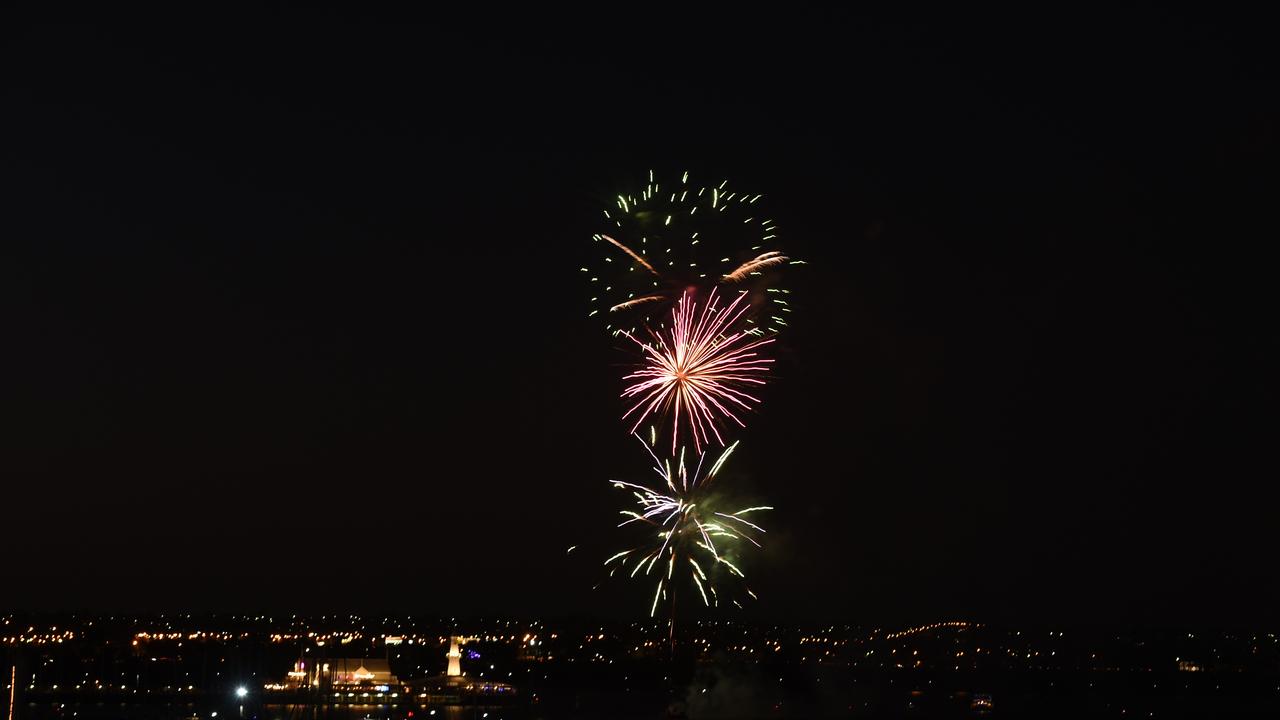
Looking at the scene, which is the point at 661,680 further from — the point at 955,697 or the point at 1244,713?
the point at 1244,713

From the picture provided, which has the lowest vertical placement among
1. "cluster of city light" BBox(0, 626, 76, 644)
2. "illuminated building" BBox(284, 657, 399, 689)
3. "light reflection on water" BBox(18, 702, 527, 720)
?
"light reflection on water" BBox(18, 702, 527, 720)

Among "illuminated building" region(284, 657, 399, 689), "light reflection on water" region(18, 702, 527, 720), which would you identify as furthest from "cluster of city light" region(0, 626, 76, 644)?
"light reflection on water" region(18, 702, 527, 720)

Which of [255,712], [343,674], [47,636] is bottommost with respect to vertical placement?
[255,712]

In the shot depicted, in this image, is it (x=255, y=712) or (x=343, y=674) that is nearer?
(x=255, y=712)

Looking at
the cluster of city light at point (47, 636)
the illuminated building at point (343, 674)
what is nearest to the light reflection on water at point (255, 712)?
the illuminated building at point (343, 674)

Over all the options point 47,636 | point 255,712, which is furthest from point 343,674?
point 47,636

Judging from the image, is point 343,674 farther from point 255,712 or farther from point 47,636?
point 47,636

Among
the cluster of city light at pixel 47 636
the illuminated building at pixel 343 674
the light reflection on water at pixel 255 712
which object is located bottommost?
the light reflection on water at pixel 255 712

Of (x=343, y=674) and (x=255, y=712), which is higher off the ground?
(x=343, y=674)

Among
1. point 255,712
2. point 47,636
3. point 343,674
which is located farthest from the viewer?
point 47,636

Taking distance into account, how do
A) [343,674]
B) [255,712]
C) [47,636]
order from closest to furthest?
[255,712]
[343,674]
[47,636]

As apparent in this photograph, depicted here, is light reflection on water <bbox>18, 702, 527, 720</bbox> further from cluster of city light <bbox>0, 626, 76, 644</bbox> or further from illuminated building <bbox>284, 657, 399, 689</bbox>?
cluster of city light <bbox>0, 626, 76, 644</bbox>

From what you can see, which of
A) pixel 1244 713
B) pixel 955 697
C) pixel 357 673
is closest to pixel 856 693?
pixel 955 697

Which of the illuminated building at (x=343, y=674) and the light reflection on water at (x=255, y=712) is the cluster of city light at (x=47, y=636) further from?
the light reflection on water at (x=255, y=712)
